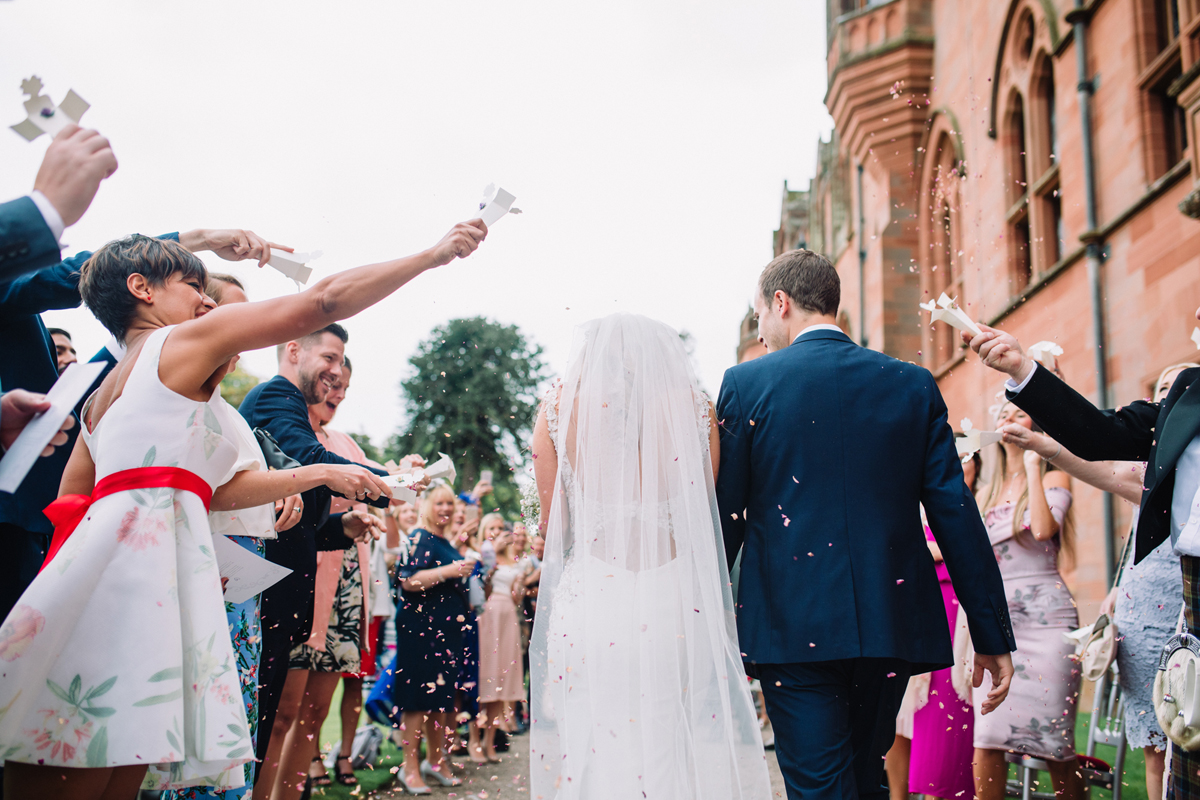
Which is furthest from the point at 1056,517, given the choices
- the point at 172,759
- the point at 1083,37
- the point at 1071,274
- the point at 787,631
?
the point at 1083,37

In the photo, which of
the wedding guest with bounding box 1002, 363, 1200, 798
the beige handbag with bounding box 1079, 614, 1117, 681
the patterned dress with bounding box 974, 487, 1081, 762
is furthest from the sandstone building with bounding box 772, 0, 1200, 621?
the beige handbag with bounding box 1079, 614, 1117, 681

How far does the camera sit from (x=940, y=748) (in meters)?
4.79

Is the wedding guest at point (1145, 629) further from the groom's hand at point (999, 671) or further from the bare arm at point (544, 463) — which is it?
the bare arm at point (544, 463)

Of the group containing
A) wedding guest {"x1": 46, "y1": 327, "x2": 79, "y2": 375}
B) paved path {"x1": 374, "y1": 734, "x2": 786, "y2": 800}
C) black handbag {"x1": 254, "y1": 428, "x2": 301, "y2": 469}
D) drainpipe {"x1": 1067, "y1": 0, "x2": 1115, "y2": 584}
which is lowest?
paved path {"x1": 374, "y1": 734, "x2": 786, "y2": 800}

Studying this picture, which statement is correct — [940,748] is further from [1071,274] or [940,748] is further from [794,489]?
[1071,274]

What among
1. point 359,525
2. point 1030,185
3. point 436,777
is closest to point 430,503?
point 436,777

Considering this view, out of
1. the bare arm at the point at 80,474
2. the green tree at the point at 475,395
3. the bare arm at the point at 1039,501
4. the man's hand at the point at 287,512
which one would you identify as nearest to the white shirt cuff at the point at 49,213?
the bare arm at the point at 80,474

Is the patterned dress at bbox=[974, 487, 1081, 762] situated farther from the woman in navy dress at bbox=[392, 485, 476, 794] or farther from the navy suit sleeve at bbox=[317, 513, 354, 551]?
the woman in navy dress at bbox=[392, 485, 476, 794]

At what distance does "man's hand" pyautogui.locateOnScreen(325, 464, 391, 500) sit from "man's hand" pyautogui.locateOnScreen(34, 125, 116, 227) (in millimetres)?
1366

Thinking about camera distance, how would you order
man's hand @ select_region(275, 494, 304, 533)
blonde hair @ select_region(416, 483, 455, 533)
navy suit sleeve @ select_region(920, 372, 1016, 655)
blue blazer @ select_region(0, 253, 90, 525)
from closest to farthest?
blue blazer @ select_region(0, 253, 90, 525), navy suit sleeve @ select_region(920, 372, 1016, 655), man's hand @ select_region(275, 494, 304, 533), blonde hair @ select_region(416, 483, 455, 533)

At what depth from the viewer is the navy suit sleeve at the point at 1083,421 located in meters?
3.13

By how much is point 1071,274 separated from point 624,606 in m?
10.1

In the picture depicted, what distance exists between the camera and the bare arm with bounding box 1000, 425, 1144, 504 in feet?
12.0

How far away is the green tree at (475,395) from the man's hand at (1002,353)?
1281 inches
